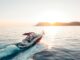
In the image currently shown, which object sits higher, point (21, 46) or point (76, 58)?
point (21, 46)

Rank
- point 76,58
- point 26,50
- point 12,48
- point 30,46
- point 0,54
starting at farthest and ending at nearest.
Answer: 1. point 30,46
2. point 26,50
3. point 12,48
4. point 76,58
5. point 0,54

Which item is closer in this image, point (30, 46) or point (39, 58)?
point (39, 58)

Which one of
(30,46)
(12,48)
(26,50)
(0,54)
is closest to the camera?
(0,54)

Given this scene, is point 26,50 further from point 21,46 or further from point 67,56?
point 67,56

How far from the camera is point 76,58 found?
8.84 meters

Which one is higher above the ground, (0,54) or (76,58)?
(0,54)

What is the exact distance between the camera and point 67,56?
922cm

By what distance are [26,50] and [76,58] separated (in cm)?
291

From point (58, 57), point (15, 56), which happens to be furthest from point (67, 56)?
point (15, 56)

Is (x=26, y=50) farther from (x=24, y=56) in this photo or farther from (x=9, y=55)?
(x=9, y=55)

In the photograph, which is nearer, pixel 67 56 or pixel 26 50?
pixel 67 56

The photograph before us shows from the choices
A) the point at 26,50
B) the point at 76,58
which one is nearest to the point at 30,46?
the point at 26,50

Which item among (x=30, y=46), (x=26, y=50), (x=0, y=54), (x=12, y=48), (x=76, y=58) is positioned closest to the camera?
(x=0, y=54)

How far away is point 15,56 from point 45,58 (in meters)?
1.47
